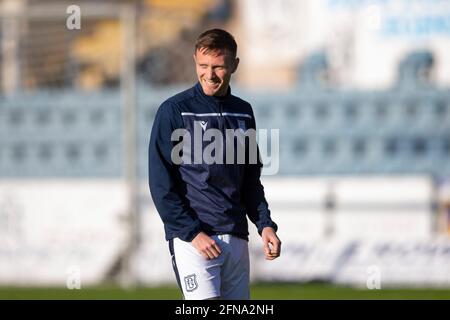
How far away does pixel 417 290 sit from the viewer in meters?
14.6

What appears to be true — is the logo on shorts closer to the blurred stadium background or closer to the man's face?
the man's face

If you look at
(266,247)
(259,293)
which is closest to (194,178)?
(266,247)

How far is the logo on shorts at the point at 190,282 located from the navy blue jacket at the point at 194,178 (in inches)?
6.1

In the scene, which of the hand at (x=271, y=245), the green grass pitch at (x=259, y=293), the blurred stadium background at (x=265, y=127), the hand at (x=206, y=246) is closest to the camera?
the hand at (x=206, y=246)

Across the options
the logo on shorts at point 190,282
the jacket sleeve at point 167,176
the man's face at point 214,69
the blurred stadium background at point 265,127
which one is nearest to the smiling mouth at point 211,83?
the man's face at point 214,69

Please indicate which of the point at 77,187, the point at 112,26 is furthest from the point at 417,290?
the point at 112,26

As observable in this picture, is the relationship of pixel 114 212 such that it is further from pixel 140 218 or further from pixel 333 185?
pixel 333 185

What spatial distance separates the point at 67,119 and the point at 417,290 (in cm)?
692

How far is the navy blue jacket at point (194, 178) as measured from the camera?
4.78 meters

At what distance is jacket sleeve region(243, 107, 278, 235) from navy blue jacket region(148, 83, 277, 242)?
0.08 metres

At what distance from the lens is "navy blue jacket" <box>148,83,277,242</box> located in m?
4.78

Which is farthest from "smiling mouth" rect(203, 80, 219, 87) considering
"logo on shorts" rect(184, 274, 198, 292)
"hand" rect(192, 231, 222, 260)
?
"logo on shorts" rect(184, 274, 198, 292)

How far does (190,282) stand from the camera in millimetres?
4801

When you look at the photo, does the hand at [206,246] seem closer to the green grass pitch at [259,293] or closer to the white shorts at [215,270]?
the white shorts at [215,270]
